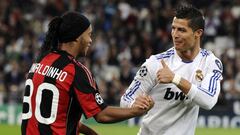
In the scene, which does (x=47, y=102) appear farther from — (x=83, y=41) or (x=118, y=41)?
(x=118, y=41)

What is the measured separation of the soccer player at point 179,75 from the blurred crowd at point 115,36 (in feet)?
36.2

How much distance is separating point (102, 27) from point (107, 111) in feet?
50.4

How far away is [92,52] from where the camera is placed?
19.7 m

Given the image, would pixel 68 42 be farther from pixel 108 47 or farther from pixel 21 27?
pixel 21 27

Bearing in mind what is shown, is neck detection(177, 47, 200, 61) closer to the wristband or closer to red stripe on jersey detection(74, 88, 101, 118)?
the wristband

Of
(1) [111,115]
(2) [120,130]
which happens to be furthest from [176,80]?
(2) [120,130]

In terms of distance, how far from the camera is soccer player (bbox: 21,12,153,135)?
560cm

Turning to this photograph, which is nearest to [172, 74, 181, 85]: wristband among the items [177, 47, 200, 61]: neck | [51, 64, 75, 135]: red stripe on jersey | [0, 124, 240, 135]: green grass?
[177, 47, 200, 61]: neck

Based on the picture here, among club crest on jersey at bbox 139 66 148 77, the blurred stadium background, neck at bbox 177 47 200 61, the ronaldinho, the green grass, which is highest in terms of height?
the ronaldinho

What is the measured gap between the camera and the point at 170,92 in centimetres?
646

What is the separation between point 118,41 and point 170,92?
14.1 m

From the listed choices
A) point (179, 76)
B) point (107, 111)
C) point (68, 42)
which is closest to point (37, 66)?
point (68, 42)

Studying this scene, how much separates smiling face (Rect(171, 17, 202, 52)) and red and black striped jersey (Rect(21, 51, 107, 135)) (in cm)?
110

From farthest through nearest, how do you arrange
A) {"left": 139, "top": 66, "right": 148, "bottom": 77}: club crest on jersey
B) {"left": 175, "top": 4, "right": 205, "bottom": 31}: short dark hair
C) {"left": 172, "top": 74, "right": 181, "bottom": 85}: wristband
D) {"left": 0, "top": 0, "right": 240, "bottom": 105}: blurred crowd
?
{"left": 0, "top": 0, "right": 240, "bottom": 105}: blurred crowd < {"left": 175, "top": 4, "right": 205, "bottom": 31}: short dark hair < {"left": 139, "top": 66, "right": 148, "bottom": 77}: club crest on jersey < {"left": 172, "top": 74, "right": 181, "bottom": 85}: wristband
